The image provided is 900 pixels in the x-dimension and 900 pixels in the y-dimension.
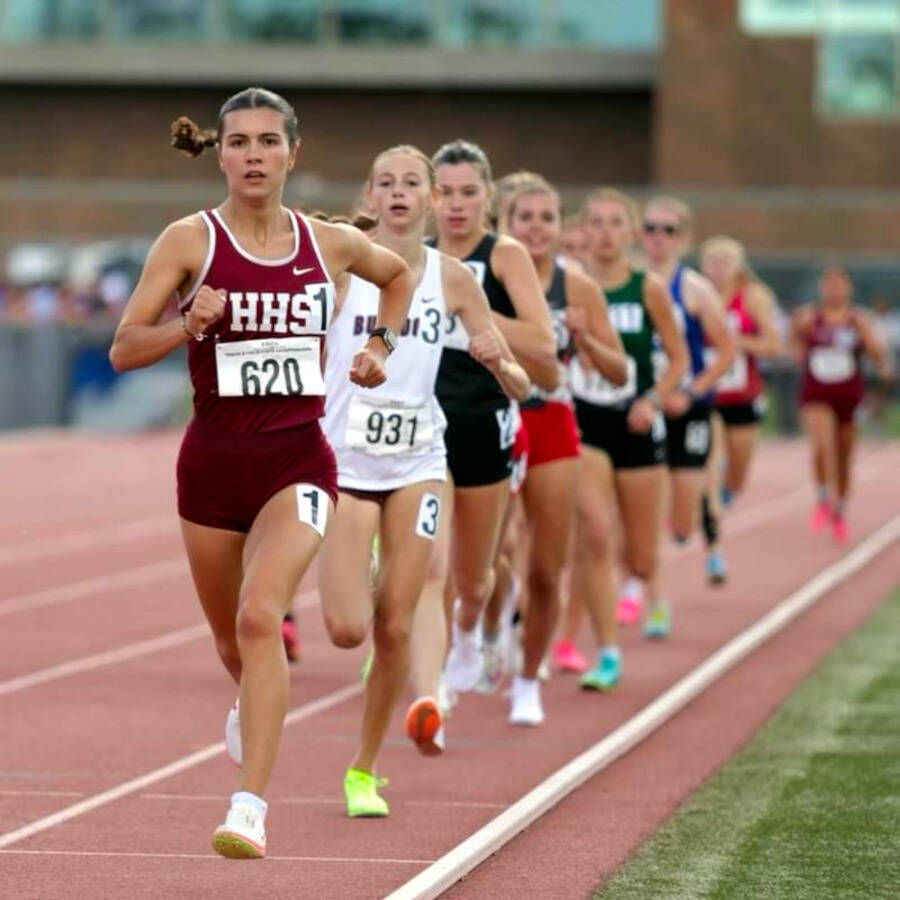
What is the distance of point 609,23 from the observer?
51188 millimetres

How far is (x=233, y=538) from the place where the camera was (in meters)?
8.22

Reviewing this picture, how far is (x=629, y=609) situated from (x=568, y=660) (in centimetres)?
226

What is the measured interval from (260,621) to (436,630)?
227 cm

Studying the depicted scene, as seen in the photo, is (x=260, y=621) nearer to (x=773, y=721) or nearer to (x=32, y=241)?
(x=773, y=721)

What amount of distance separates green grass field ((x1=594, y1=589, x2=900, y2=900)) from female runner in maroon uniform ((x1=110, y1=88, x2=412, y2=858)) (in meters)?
1.17

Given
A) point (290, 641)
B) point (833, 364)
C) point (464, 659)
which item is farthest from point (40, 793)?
point (833, 364)

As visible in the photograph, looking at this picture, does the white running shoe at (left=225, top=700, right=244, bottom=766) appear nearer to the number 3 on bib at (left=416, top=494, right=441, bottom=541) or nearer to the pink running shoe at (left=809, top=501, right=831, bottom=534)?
the number 3 on bib at (left=416, top=494, right=441, bottom=541)

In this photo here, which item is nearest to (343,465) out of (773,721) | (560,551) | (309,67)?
(560,551)

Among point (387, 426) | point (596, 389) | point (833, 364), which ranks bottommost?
point (833, 364)

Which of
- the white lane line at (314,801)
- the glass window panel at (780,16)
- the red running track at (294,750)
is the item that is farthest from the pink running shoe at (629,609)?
the glass window panel at (780,16)

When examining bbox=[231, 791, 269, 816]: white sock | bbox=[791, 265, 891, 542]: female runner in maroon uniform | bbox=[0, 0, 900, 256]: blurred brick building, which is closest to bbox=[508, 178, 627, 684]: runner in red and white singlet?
bbox=[231, 791, 269, 816]: white sock

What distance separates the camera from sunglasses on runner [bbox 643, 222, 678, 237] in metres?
15.4

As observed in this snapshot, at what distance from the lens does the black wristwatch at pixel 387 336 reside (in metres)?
8.63

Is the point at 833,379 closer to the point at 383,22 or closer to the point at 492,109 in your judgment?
the point at 383,22
